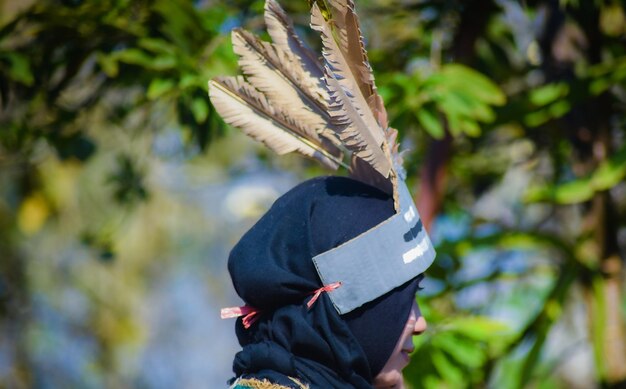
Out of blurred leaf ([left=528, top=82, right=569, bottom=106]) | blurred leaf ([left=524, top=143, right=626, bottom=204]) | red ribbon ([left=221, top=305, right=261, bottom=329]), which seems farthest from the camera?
blurred leaf ([left=528, top=82, right=569, bottom=106])

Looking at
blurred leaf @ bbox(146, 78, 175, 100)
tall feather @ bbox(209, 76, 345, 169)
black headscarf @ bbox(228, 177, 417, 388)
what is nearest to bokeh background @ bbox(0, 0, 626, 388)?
blurred leaf @ bbox(146, 78, 175, 100)

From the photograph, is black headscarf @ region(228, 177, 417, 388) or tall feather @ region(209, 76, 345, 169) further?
tall feather @ region(209, 76, 345, 169)

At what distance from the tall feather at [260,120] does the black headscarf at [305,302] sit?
0.18 meters

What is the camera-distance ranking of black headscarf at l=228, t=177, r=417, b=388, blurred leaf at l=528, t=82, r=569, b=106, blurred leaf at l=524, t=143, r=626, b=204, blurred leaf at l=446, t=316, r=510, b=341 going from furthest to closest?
blurred leaf at l=528, t=82, r=569, b=106 → blurred leaf at l=524, t=143, r=626, b=204 → blurred leaf at l=446, t=316, r=510, b=341 → black headscarf at l=228, t=177, r=417, b=388

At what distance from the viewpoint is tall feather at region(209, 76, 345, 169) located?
1.95 metres

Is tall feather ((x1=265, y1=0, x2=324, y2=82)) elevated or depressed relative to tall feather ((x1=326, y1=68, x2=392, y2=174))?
elevated

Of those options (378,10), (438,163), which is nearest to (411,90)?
(438,163)

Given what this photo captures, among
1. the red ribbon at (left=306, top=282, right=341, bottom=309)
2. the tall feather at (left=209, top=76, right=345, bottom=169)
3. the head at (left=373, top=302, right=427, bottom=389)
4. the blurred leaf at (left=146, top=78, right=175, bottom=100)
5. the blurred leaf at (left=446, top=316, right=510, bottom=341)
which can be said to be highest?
the tall feather at (left=209, top=76, right=345, bottom=169)

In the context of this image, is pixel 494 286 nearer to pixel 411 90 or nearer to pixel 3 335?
pixel 411 90

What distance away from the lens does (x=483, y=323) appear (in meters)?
2.97

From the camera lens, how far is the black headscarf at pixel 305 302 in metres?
1.65

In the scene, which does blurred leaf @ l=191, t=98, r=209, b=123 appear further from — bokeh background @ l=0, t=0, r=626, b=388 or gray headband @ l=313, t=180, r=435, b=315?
gray headband @ l=313, t=180, r=435, b=315

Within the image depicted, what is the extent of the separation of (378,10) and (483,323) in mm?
1574

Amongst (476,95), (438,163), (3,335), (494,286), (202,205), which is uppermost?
(476,95)
